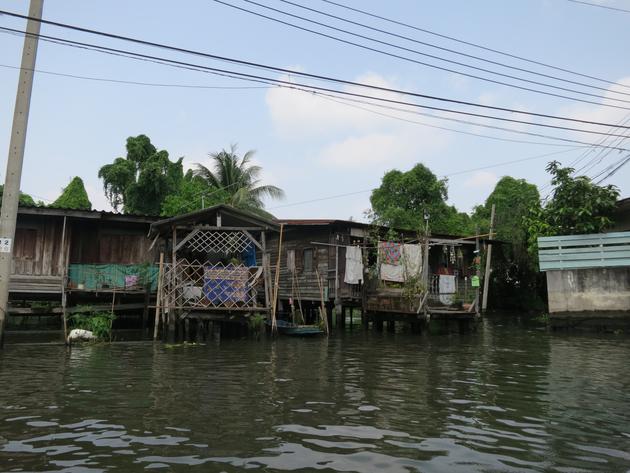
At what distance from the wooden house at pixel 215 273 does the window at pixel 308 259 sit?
5325 mm

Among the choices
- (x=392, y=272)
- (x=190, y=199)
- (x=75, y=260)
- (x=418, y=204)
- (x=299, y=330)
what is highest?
(x=418, y=204)

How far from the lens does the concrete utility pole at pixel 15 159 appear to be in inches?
423

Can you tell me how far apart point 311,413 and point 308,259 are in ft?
53.7

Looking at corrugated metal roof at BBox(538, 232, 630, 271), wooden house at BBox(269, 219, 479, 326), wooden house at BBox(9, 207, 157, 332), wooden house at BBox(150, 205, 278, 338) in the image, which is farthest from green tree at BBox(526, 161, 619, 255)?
wooden house at BBox(9, 207, 157, 332)

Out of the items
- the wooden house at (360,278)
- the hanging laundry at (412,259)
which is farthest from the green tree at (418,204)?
the hanging laundry at (412,259)

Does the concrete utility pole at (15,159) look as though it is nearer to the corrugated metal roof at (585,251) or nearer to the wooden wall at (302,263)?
the wooden wall at (302,263)

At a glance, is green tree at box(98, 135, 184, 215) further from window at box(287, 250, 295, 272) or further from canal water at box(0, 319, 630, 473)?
canal water at box(0, 319, 630, 473)

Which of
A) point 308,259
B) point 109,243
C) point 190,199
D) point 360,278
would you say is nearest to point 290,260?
point 308,259

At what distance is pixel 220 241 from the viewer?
16.8 m

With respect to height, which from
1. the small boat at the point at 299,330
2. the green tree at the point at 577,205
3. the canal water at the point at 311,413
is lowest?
the canal water at the point at 311,413

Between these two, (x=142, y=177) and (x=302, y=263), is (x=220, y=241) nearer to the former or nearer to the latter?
(x=302, y=263)

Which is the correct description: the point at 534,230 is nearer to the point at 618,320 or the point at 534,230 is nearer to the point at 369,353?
the point at 618,320

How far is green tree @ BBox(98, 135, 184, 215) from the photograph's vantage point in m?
28.7

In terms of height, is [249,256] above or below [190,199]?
below
